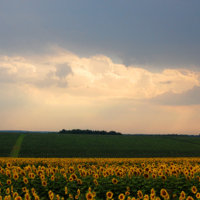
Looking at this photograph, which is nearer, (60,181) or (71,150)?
(60,181)

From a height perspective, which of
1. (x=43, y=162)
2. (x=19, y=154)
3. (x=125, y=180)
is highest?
(x=125, y=180)

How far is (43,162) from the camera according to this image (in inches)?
654

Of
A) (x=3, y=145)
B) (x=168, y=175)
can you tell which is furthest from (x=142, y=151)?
(x=168, y=175)

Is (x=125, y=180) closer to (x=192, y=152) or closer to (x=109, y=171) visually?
(x=109, y=171)

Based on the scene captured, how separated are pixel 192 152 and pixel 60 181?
44.3 meters

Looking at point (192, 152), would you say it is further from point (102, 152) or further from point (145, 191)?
point (145, 191)

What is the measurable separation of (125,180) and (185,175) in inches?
88.2

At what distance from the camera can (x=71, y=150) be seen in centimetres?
4181

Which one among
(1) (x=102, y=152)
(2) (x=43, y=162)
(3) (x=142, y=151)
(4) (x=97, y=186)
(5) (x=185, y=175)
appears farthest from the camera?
(3) (x=142, y=151)

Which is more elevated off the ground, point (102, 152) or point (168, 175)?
point (168, 175)

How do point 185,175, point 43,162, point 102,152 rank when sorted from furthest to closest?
point 102,152, point 43,162, point 185,175

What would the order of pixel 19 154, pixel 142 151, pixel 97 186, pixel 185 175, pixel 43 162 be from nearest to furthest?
pixel 97 186
pixel 185 175
pixel 43 162
pixel 19 154
pixel 142 151

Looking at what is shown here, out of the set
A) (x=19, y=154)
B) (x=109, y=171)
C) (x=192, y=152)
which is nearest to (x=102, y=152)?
(x=19, y=154)

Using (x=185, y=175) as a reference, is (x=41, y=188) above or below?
below
